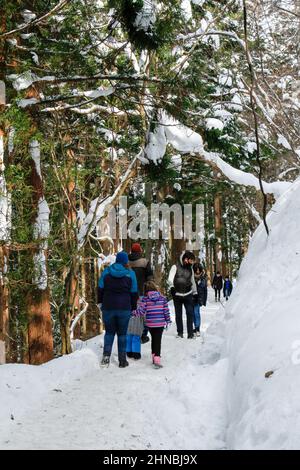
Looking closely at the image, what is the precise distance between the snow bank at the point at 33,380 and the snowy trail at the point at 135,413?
124 millimetres

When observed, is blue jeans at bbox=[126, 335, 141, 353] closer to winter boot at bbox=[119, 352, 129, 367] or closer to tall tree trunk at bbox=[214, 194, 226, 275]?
winter boot at bbox=[119, 352, 129, 367]

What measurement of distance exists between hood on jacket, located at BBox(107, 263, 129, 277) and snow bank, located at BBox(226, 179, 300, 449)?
179cm

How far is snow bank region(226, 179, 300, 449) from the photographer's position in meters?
3.41

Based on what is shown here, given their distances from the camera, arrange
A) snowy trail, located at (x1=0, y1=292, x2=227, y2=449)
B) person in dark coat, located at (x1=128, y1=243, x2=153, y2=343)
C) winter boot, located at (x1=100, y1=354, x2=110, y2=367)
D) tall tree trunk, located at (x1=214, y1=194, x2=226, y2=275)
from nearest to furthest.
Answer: snowy trail, located at (x1=0, y1=292, x2=227, y2=449)
winter boot, located at (x1=100, y1=354, x2=110, y2=367)
person in dark coat, located at (x1=128, y1=243, x2=153, y2=343)
tall tree trunk, located at (x1=214, y1=194, x2=226, y2=275)

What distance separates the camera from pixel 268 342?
14.7 feet

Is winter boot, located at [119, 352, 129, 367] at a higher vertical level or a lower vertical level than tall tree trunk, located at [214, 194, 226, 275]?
lower

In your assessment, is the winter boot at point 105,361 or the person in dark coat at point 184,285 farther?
the person in dark coat at point 184,285

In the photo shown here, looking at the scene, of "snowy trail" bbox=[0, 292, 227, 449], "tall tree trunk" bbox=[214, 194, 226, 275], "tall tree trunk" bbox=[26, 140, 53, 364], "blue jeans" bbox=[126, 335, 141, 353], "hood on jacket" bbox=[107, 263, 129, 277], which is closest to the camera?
"snowy trail" bbox=[0, 292, 227, 449]

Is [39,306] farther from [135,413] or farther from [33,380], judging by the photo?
[135,413]

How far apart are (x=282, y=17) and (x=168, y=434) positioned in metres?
10.1

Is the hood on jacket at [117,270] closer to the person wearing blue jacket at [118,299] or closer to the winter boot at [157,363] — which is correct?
the person wearing blue jacket at [118,299]

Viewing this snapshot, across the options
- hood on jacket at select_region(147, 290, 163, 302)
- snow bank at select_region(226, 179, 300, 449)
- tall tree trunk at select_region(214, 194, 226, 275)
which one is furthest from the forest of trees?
tall tree trunk at select_region(214, 194, 226, 275)

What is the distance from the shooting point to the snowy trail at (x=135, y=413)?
4.34 m

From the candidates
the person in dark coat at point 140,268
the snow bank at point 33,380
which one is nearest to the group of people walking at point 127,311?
the snow bank at point 33,380
